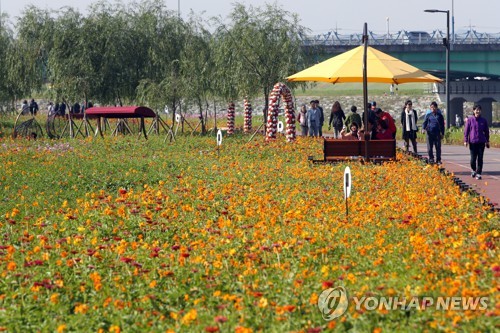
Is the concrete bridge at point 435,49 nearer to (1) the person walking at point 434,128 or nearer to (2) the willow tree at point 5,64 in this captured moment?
(2) the willow tree at point 5,64

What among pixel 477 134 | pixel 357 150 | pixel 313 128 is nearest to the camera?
pixel 477 134

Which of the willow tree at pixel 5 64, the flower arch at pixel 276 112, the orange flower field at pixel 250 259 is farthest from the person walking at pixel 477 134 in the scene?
the willow tree at pixel 5 64

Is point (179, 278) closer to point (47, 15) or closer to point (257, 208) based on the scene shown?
point (257, 208)

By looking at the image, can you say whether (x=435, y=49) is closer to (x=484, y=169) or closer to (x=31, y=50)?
(x=31, y=50)

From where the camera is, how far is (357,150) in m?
22.5

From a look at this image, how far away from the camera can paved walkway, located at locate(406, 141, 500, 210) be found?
1892 centimetres

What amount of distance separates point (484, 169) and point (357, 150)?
4.41 meters

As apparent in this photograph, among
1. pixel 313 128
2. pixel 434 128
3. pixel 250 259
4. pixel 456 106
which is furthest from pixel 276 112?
pixel 456 106

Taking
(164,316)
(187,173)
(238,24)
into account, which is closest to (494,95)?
(238,24)

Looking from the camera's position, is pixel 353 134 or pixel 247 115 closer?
pixel 353 134

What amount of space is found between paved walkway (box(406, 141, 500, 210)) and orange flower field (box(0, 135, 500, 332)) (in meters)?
1.87

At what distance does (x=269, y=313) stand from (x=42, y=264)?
280 cm

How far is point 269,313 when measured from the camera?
318 inches

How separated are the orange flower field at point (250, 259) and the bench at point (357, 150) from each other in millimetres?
4791
